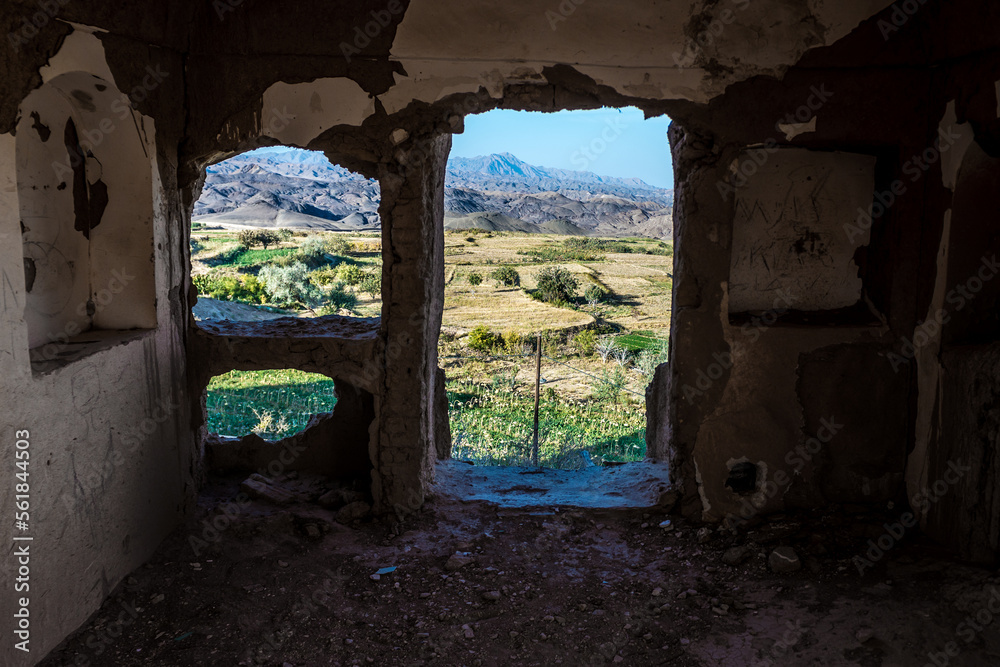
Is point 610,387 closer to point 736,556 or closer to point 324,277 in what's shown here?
point 736,556

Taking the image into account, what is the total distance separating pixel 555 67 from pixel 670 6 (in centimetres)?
88

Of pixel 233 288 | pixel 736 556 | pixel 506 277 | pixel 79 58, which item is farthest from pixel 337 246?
pixel 736 556

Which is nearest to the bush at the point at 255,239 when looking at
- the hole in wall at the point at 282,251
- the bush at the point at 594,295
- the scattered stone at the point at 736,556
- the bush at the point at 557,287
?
the hole in wall at the point at 282,251

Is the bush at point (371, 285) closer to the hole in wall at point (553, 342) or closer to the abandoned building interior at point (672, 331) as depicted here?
the hole in wall at point (553, 342)

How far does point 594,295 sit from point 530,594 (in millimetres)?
19267

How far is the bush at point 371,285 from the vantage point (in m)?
21.9

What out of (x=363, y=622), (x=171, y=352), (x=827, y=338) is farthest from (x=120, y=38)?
(x=827, y=338)

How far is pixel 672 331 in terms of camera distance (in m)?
5.04

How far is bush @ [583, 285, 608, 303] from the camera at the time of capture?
23047 mm

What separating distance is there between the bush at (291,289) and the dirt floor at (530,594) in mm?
15518

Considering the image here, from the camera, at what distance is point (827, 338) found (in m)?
4.71

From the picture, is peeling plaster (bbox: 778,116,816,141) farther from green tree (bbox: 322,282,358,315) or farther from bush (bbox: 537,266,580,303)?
bush (bbox: 537,266,580,303)

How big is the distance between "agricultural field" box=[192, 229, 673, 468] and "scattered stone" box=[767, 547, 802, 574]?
3.35 metres

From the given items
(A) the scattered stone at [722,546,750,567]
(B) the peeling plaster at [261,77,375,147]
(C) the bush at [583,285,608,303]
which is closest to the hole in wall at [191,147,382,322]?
(B) the peeling plaster at [261,77,375,147]
